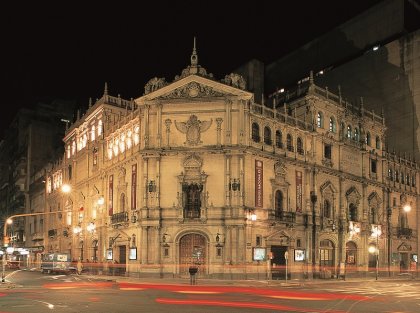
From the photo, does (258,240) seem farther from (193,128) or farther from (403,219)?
(403,219)

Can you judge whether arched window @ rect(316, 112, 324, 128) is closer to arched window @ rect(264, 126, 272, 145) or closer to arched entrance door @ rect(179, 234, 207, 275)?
arched window @ rect(264, 126, 272, 145)

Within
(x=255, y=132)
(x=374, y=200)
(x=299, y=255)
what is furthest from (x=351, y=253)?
(x=255, y=132)

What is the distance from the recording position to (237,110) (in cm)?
5581

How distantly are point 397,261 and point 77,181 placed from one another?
4632cm

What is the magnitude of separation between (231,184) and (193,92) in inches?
404

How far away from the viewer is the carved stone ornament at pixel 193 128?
55844 mm

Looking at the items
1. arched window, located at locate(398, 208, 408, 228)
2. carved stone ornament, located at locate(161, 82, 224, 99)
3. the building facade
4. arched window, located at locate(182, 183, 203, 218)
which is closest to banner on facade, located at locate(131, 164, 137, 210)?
arched window, located at locate(182, 183, 203, 218)

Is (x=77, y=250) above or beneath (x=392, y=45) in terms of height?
beneath

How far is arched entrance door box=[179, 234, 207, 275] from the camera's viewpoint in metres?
54.3

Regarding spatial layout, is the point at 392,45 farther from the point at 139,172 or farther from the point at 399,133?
the point at 139,172

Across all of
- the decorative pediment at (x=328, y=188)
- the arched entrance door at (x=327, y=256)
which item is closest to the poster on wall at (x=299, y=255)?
the arched entrance door at (x=327, y=256)

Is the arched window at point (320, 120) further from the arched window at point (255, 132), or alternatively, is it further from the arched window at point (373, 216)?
the arched window at point (373, 216)

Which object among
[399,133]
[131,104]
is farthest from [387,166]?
[131,104]

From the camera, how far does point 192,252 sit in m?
54.8
